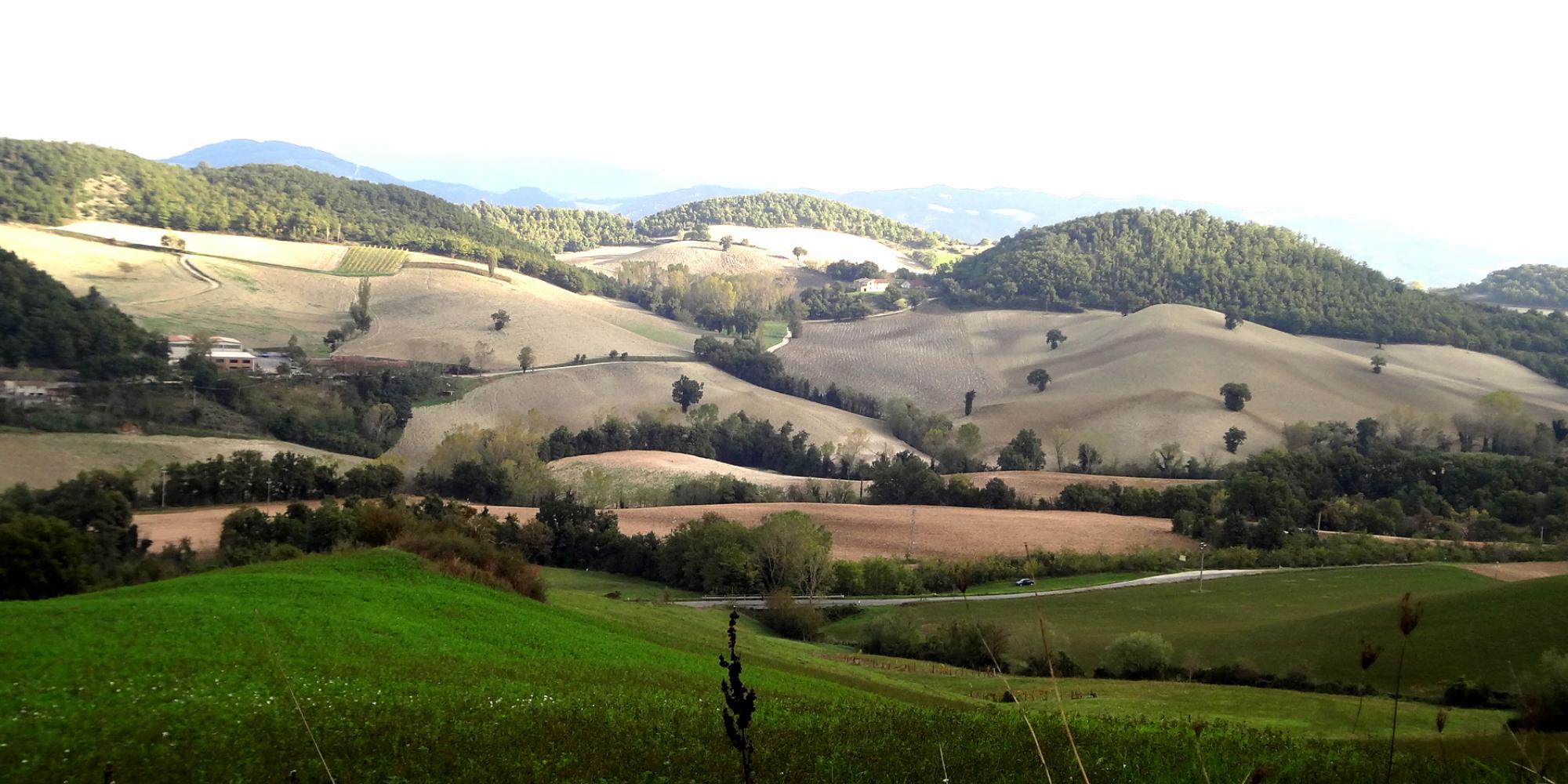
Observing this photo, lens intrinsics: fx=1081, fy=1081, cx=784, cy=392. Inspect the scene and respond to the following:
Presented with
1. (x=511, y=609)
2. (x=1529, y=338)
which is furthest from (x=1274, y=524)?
(x=1529, y=338)

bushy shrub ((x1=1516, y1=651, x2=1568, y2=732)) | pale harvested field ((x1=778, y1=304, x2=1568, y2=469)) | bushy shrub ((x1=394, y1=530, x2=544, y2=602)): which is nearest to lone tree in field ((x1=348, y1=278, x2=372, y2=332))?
pale harvested field ((x1=778, y1=304, x2=1568, y2=469))

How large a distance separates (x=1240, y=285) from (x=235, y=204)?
154 meters

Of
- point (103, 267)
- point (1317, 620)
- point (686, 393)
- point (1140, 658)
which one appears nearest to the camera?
point (1140, 658)

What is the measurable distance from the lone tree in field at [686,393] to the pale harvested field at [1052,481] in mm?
36491

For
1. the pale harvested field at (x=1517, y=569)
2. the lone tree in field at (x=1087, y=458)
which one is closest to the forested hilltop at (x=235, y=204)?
the lone tree in field at (x=1087, y=458)

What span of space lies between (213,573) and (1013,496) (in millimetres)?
63306

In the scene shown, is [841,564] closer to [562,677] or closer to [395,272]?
[562,677]

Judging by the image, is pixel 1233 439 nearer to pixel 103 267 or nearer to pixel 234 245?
pixel 103 267

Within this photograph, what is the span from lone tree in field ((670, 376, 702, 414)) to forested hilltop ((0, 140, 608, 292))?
204 ft

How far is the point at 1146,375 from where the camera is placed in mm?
124625

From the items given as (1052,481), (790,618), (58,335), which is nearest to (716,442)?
(1052,481)

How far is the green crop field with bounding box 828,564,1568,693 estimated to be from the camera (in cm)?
3422

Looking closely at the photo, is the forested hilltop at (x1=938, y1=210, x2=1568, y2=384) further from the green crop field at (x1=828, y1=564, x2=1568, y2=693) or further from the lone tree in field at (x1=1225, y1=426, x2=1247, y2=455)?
the green crop field at (x1=828, y1=564, x2=1568, y2=693)

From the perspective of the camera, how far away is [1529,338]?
135750 mm
